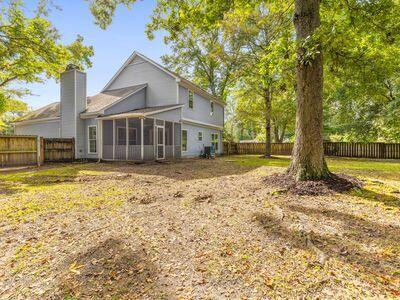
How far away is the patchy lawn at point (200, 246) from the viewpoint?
2.41m

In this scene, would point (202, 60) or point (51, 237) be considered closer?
point (51, 237)

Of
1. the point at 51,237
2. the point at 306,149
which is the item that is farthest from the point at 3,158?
the point at 306,149

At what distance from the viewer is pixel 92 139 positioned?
1569 cm

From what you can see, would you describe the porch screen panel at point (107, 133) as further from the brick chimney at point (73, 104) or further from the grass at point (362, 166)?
the grass at point (362, 166)

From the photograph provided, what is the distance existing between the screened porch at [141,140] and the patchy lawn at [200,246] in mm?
8203

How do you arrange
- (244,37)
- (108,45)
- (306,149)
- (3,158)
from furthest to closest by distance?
(244,37), (108,45), (3,158), (306,149)

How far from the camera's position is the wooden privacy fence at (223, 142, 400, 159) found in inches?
738

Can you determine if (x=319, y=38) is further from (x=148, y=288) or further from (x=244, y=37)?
(x=244, y=37)

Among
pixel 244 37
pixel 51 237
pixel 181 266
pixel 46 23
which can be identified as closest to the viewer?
pixel 181 266

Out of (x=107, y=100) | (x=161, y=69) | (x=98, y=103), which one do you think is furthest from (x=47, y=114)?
(x=161, y=69)

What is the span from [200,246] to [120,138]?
15.8 meters

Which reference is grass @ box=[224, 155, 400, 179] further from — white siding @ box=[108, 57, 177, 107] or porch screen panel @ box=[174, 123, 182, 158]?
white siding @ box=[108, 57, 177, 107]

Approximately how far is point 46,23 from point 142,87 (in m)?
6.88

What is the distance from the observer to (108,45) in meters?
15.0
